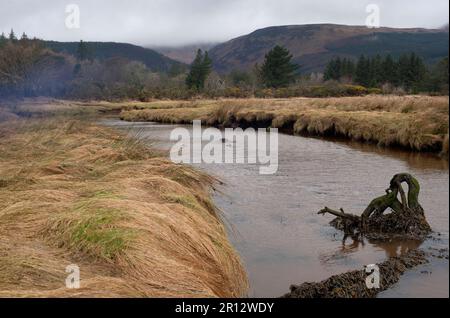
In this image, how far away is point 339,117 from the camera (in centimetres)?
2423

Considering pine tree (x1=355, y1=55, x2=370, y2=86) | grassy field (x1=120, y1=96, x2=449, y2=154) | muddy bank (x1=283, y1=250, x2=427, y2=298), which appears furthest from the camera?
pine tree (x1=355, y1=55, x2=370, y2=86)

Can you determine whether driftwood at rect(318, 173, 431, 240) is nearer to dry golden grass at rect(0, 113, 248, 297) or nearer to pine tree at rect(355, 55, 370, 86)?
dry golden grass at rect(0, 113, 248, 297)

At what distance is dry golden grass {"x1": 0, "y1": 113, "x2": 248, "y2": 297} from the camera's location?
455cm

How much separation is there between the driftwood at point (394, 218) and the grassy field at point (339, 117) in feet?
6.01

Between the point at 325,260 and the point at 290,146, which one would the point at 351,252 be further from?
the point at 290,146

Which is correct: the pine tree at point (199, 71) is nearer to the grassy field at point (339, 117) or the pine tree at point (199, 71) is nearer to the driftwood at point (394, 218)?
the grassy field at point (339, 117)

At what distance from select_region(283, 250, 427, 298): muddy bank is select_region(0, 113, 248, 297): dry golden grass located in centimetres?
77

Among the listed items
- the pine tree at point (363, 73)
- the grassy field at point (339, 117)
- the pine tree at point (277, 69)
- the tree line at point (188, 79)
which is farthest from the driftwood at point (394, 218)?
the pine tree at point (277, 69)

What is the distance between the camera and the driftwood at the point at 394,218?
324 inches

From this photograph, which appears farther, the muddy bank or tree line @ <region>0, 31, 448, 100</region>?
tree line @ <region>0, 31, 448, 100</region>

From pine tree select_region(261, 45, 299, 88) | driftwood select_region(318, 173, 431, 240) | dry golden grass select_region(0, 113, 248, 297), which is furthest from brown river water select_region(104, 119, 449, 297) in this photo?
pine tree select_region(261, 45, 299, 88)

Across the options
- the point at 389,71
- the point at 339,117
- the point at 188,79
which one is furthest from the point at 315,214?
the point at 188,79

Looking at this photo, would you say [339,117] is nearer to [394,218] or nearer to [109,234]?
[394,218]
